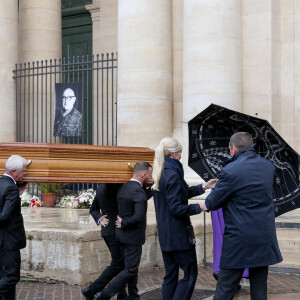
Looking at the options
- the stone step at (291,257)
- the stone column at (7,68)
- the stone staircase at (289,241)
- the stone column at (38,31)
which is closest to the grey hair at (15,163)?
the stone staircase at (289,241)

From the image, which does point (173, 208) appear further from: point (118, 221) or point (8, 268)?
point (8, 268)

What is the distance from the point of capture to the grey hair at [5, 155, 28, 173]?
6.04m

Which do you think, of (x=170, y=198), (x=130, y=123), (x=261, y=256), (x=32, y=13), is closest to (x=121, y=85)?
(x=130, y=123)

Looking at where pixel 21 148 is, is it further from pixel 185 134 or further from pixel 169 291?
pixel 185 134

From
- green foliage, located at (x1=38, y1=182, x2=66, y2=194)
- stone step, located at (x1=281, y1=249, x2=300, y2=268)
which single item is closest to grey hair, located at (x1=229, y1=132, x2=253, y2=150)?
stone step, located at (x1=281, y1=249, x2=300, y2=268)

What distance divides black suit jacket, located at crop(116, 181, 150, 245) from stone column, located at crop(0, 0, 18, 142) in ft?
31.2

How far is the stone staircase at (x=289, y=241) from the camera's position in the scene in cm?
942

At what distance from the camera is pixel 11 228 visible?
6.07 meters

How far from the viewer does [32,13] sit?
17.1 metres

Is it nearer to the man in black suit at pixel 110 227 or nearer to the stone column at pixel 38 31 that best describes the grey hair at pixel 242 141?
the man in black suit at pixel 110 227

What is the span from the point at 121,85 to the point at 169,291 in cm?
699

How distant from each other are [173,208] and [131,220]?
2.42 ft

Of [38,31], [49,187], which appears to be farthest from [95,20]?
[49,187]

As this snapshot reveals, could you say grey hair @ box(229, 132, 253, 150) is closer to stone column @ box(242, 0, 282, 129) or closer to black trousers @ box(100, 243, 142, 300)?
black trousers @ box(100, 243, 142, 300)
